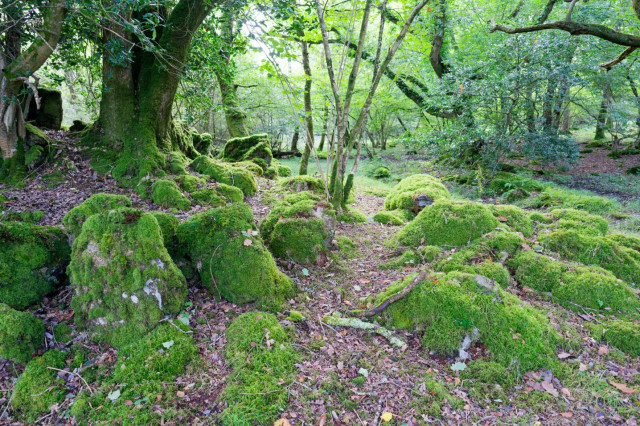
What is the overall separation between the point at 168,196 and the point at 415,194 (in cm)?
571

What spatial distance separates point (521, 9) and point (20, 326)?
58.4 ft

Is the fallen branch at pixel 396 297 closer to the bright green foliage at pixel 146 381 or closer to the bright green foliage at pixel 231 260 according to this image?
the bright green foliage at pixel 231 260

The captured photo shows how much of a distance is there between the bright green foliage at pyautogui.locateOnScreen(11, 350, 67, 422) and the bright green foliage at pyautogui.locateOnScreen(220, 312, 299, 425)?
1455 mm

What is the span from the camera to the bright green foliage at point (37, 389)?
2646mm

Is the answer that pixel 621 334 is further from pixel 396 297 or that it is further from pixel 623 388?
pixel 396 297

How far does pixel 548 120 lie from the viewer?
11188mm

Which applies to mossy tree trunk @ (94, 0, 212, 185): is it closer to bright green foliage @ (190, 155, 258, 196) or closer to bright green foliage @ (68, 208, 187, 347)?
bright green foliage @ (190, 155, 258, 196)

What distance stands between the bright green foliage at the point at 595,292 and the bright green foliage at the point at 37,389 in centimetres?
580

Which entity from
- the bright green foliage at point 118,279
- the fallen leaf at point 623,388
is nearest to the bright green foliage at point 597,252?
the fallen leaf at point 623,388

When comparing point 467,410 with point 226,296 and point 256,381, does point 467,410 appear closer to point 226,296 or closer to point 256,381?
point 256,381

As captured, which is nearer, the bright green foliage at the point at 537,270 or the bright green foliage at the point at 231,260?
the bright green foliage at the point at 231,260

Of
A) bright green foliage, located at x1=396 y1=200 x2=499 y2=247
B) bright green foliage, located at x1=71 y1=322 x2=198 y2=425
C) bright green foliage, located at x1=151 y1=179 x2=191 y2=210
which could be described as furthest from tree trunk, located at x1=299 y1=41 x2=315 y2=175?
bright green foliage, located at x1=71 y1=322 x2=198 y2=425

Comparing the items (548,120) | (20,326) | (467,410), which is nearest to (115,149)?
(20,326)

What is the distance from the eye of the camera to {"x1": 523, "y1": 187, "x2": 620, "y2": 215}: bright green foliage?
26.8ft
